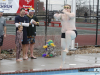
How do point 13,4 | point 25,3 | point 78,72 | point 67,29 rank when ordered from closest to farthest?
point 78,72 < point 67,29 < point 13,4 < point 25,3

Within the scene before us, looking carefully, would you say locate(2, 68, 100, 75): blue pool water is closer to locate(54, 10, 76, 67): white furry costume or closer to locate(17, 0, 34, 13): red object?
locate(54, 10, 76, 67): white furry costume

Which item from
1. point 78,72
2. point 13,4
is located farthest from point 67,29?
point 13,4

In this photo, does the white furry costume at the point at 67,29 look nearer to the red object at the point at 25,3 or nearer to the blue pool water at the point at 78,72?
the blue pool water at the point at 78,72

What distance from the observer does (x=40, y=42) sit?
28.3 feet

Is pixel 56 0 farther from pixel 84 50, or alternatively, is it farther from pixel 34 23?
pixel 34 23

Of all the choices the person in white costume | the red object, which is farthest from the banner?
the person in white costume

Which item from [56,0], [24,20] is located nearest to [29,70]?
[24,20]

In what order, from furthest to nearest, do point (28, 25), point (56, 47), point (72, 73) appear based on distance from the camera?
point (56, 47), point (28, 25), point (72, 73)

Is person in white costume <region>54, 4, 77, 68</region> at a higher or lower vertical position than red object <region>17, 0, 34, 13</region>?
lower

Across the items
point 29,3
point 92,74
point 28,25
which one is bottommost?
point 92,74

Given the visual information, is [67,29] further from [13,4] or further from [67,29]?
[13,4]

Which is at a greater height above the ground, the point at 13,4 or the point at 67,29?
the point at 13,4

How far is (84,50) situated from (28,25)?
3125 mm

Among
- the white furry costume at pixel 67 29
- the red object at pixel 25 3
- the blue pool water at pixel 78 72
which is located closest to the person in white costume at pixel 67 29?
the white furry costume at pixel 67 29
